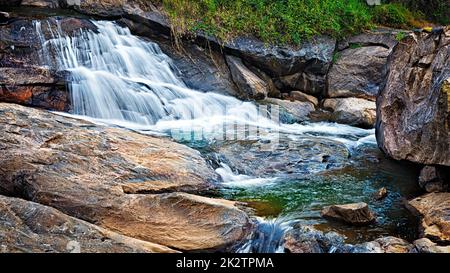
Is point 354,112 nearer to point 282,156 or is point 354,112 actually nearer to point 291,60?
point 291,60

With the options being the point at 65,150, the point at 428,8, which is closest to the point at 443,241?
the point at 65,150

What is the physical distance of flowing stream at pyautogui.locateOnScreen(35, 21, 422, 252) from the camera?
19.7 feet

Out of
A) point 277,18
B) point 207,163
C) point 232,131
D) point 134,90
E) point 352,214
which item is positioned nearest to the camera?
point 352,214

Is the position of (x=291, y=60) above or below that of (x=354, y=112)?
above

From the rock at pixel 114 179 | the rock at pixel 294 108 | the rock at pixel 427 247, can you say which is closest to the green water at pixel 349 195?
the rock at pixel 427 247

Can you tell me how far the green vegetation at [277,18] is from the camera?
11969mm

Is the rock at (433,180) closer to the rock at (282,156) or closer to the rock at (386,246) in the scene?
the rock at (282,156)

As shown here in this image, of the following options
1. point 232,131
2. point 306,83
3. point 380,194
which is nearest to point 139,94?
point 232,131

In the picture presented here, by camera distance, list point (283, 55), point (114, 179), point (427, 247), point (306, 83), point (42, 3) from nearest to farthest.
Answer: point (427, 247), point (114, 179), point (42, 3), point (283, 55), point (306, 83)

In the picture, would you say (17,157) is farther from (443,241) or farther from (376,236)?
(443,241)

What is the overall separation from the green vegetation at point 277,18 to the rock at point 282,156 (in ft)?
14.8

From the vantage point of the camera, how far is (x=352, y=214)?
5.51 m

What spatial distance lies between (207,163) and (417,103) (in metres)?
3.24

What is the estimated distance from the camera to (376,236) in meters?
5.31
